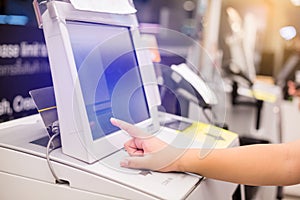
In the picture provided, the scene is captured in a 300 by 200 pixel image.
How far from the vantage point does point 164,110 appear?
120cm

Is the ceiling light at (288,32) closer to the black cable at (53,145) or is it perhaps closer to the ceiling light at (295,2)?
the ceiling light at (295,2)

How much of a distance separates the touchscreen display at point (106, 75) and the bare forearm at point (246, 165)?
7.9 inches

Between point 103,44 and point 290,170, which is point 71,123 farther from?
point 290,170

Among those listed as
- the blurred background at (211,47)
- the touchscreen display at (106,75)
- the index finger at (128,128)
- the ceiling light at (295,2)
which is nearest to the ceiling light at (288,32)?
the blurred background at (211,47)

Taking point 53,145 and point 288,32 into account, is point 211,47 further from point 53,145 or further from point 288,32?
point 53,145

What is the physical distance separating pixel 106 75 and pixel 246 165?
1.27 ft

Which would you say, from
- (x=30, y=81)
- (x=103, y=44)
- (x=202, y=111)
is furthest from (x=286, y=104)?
(x=103, y=44)

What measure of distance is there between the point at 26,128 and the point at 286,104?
9.10 ft

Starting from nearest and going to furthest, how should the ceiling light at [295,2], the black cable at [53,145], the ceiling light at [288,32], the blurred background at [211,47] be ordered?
1. the black cable at [53,145]
2. the blurred background at [211,47]
3. the ceiling light at [295,2]
4. the ceiling light at [288,32]

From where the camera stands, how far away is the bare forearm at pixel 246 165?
2.70 ft

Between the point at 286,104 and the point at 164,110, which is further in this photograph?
the point at 286,104

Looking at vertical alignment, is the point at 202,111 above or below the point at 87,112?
below

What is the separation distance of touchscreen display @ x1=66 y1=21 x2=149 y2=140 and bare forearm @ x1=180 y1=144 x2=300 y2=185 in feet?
0.65

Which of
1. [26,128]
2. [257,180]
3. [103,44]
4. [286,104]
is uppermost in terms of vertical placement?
[103,44]
